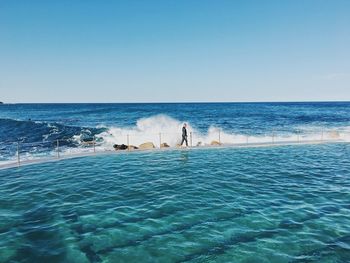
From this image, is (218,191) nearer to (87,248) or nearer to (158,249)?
(158,249)

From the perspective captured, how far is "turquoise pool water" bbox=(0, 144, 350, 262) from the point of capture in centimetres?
756

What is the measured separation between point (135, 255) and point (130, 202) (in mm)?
3951

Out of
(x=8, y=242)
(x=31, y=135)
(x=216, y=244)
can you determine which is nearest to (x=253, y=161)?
(x=216, y=244)

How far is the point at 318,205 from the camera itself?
10852 mm

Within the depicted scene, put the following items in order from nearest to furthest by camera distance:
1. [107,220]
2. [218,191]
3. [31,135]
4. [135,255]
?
[135,255] → [107,220] → [218,191] → [31,135]

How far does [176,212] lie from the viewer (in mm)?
10141

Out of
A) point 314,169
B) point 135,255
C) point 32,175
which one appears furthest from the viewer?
point 314,169

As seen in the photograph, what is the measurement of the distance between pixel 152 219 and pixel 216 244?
258cm

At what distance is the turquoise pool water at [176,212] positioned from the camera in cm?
756

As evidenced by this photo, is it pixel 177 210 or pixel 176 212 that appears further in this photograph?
pixel 177 210

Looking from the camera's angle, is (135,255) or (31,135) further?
(31,135)

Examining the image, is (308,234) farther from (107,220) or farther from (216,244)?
(107,220)

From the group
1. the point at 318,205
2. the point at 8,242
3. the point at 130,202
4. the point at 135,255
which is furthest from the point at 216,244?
the point at 8,242

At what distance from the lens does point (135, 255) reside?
735cm
